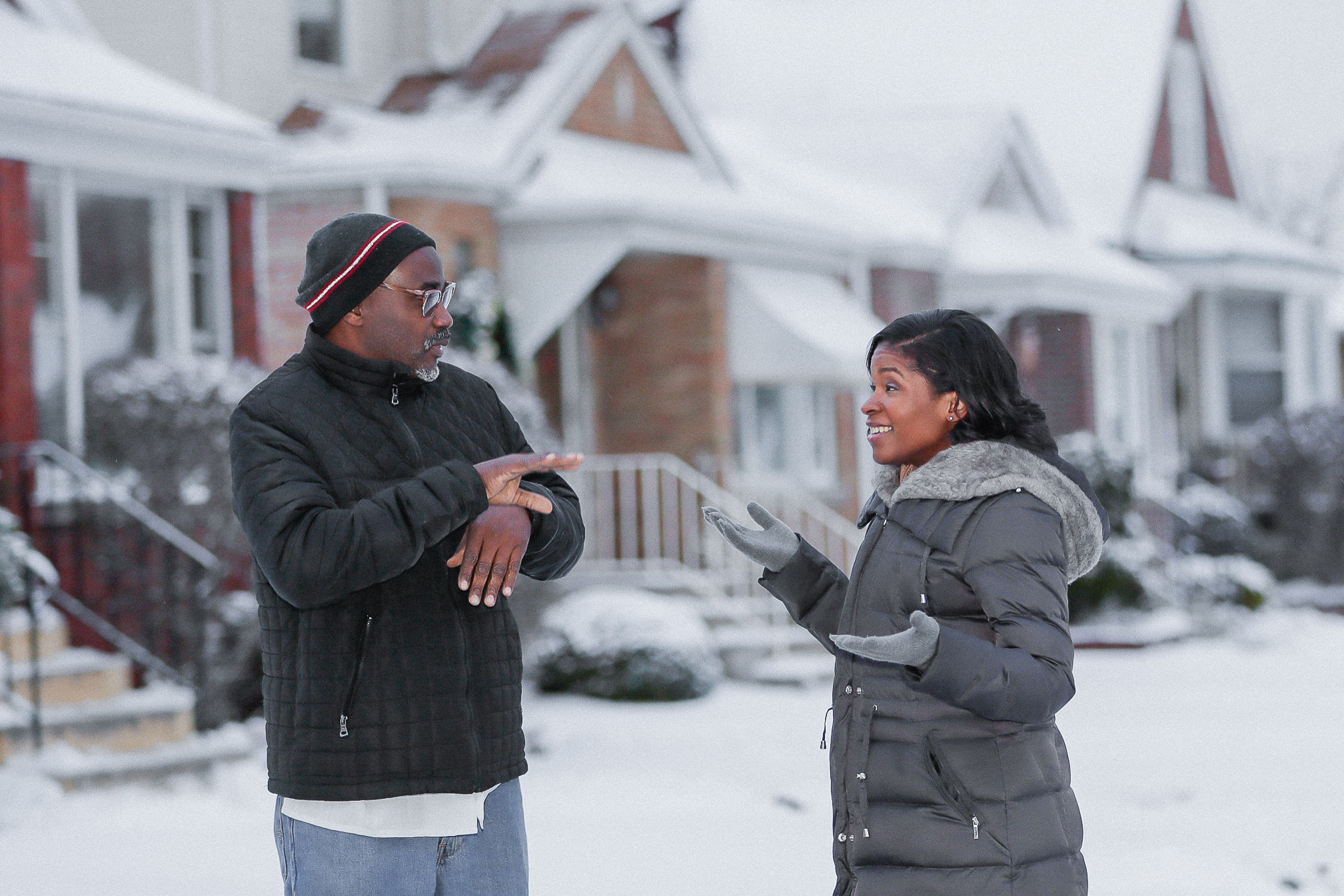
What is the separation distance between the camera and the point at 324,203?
11328mm

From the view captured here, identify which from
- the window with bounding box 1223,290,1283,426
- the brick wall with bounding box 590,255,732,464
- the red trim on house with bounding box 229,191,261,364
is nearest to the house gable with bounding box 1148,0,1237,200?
the window with bounding box 1223,290,1283,426

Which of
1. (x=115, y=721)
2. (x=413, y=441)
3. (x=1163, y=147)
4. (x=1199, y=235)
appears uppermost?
(x=1163, y=147)

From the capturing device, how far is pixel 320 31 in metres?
13.5

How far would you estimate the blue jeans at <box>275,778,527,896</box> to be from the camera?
2.87 meters

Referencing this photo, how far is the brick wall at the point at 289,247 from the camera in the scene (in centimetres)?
1129

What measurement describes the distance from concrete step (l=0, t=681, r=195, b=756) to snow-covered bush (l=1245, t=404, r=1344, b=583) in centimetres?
1346

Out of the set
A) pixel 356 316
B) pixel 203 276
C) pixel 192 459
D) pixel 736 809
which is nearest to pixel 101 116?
pixel 203 276

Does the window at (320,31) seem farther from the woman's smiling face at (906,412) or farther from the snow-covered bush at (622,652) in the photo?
the woman's smiling face at (906,412)

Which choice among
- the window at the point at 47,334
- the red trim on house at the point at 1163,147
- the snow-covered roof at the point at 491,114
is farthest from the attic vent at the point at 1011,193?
the window at the point at 47,334

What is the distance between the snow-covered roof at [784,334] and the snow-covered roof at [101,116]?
4.55 metres

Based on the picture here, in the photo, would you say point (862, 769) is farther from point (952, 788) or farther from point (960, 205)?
point (960, 205)

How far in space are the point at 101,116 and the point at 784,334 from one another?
19.2 ft

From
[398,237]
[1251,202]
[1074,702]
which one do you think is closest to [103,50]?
[1074,702]

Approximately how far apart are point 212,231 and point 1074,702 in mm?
6253
